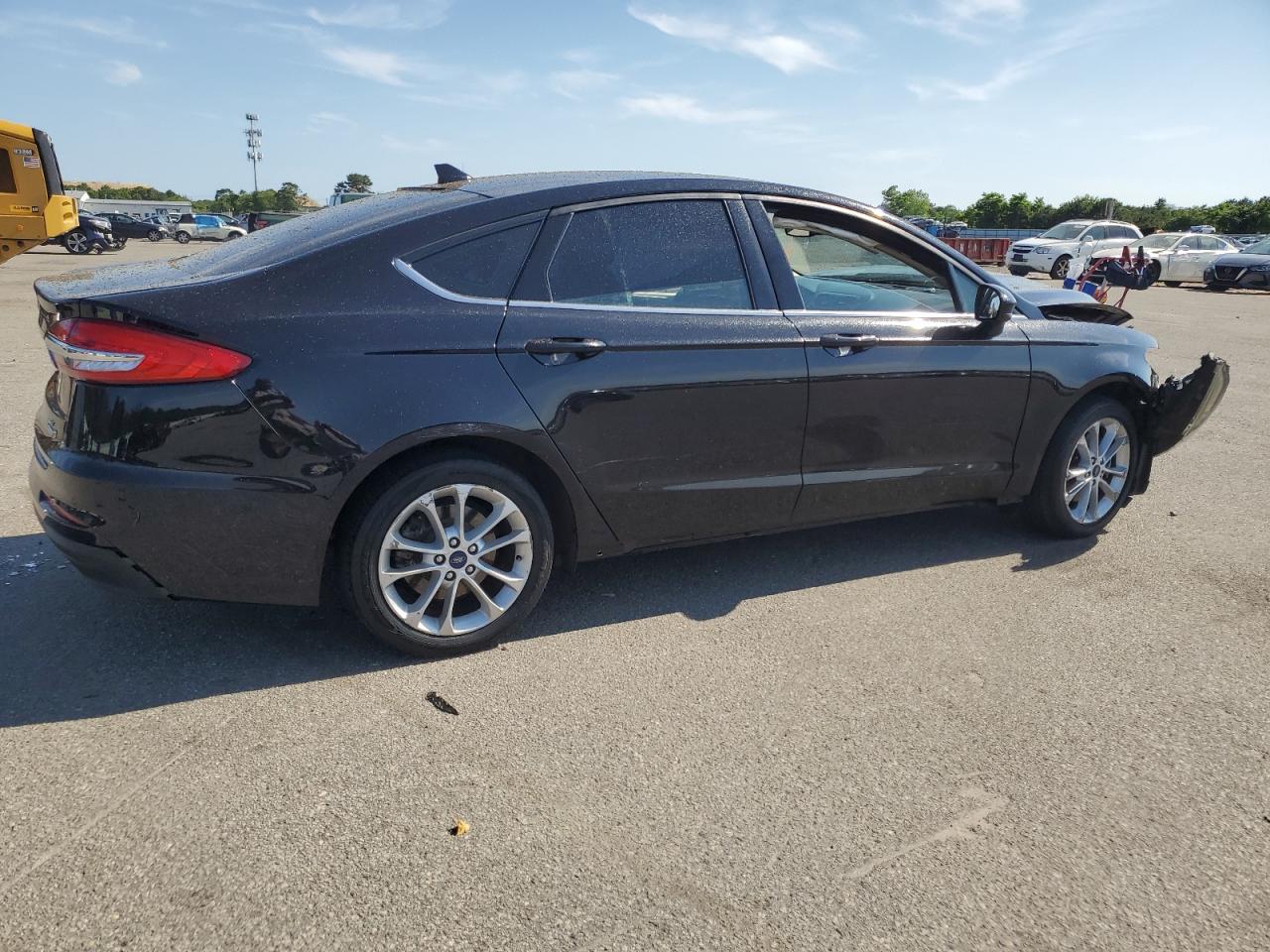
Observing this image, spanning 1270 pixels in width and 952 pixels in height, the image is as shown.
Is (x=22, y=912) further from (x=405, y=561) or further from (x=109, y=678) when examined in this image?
(x=405, y=561)

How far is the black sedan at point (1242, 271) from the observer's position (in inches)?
1005

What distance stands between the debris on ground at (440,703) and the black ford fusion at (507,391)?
0.80ft

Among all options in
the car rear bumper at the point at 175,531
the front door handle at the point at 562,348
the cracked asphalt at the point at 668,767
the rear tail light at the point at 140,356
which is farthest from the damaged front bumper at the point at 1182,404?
the rear tail light at the point at 140,356

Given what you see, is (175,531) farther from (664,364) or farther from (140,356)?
(664,364)

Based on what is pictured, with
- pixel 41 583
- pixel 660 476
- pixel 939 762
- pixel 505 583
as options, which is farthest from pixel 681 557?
pixel 41 583

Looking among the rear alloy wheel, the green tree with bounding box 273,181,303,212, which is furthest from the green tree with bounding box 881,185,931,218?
the rear alloy wheel

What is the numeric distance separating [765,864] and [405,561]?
61.5 inches

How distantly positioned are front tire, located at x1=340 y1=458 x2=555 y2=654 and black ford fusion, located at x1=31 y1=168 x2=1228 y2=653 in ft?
0.03

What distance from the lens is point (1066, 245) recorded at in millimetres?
27125

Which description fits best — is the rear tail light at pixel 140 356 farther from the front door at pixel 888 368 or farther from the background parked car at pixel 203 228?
the background parked car at pixel 203 228

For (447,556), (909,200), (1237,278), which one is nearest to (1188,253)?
(1237,278)

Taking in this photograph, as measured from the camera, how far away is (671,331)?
139 inches

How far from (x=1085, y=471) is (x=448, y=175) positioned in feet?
10.9

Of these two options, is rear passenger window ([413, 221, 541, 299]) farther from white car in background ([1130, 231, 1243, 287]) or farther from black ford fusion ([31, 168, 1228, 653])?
white car in background ([1130, 231, 1243, 287])
